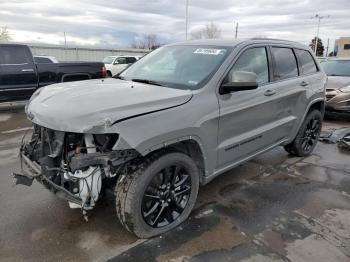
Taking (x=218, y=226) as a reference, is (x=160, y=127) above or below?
above

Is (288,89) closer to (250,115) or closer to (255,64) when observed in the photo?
(255,64)

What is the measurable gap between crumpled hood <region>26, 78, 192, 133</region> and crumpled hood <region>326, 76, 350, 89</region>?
22.5 ft

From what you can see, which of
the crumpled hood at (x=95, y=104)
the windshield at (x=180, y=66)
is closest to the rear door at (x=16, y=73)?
the windshield at (x=180, y=66)

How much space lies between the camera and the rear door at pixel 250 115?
11.6 feet

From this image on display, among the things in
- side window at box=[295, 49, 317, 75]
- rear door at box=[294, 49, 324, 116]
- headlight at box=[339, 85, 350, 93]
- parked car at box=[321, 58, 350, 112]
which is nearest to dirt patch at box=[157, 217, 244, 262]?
rear door at box=[294, 49, 324, 116]

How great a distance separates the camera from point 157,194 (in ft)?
10.0

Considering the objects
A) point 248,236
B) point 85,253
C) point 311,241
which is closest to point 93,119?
point 85,253

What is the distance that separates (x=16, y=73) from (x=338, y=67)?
9457 millimetres

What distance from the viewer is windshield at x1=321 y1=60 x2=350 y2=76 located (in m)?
9.57

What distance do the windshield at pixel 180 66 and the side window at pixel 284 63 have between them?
1.01 meters

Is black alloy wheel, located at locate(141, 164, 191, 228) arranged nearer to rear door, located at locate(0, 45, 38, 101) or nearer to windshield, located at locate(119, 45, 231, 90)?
windshield, located at locate(119, 45, 231, 90)

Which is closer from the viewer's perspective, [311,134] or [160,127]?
[160,127]

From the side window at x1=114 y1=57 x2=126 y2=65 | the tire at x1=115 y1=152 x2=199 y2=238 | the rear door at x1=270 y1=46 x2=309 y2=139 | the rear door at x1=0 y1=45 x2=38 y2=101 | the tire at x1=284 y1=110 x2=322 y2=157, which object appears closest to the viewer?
the tire at x1=115 y1=152 x2=199 y2=238

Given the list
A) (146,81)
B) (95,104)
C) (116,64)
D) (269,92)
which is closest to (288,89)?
(269,92)
